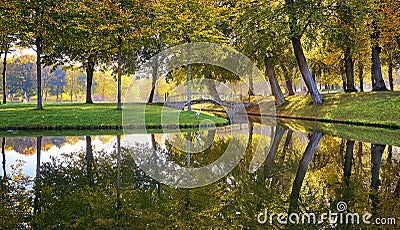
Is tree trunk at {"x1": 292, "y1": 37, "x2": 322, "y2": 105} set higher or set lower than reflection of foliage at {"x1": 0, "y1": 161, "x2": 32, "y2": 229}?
higher

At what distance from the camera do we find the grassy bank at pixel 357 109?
20656 mm

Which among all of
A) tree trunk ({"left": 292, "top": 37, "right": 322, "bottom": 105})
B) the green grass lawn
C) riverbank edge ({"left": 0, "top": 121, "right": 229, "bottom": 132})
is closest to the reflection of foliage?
riverbank edge ({"left": 0, "top": 121, "right": 229, "bottom": 132})

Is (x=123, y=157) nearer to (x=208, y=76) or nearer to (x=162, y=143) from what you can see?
(x=162, y=143)

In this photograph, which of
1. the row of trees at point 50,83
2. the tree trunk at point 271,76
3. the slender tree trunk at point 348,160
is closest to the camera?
the slender tree trunk at point 348,160

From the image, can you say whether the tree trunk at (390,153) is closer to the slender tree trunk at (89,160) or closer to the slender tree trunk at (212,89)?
the slender tree trunk at (89,160)

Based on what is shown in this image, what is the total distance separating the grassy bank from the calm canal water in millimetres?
10066

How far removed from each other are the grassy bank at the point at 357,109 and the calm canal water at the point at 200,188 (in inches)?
396

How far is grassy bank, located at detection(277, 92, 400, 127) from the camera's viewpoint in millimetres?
20656

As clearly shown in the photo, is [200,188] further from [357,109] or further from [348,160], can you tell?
[357,109]

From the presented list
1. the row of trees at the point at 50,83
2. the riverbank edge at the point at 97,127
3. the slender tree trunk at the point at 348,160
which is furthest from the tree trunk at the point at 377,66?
the row of trees at the point at 50,83

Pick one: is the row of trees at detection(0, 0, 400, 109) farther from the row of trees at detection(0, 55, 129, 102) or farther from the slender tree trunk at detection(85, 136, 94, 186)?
the row of trees at detection(0, 55, 129, 102)

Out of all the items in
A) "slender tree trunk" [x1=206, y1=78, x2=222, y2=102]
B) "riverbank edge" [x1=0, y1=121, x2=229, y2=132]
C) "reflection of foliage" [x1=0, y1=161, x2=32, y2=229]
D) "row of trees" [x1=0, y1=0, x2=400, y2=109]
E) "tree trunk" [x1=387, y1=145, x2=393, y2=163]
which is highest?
"row of trees" [x1=0, y1=0, x2=400, y2=109]

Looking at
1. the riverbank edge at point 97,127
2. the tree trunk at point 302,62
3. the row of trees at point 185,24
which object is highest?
the row of trees at point 185,24

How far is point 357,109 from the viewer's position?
2359 cm
